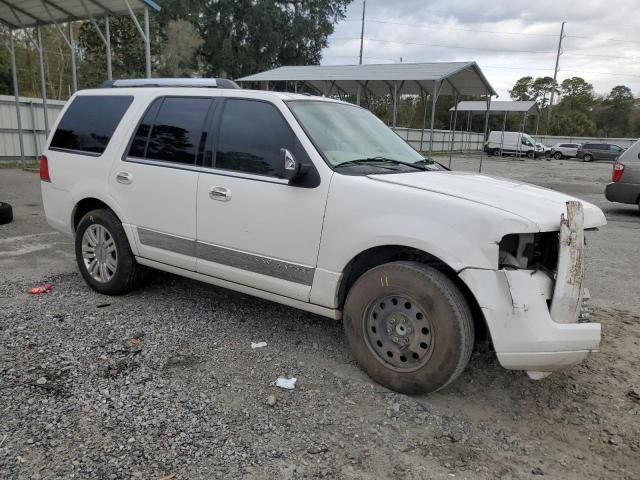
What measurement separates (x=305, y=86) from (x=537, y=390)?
1997cm

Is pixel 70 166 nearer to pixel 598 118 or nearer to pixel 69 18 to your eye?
pixel 69 18

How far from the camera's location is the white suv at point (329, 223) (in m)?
2.87

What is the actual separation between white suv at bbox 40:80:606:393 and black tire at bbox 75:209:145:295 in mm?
14

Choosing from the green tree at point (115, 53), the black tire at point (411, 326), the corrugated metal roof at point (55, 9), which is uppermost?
the green tree at point (115, 53)

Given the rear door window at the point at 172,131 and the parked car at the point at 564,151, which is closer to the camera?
the rear door window at the point at 172,131

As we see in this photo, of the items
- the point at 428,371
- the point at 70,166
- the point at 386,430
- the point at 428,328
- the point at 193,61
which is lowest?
the point at 386,430

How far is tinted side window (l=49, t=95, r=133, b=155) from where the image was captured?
4.66 metres

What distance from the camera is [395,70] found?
54.1 feet

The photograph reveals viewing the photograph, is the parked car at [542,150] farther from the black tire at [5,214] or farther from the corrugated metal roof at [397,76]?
the black tire at [5,214]

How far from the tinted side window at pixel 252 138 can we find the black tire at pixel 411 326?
1106mm

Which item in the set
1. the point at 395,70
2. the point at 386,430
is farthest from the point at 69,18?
the point at 386,430

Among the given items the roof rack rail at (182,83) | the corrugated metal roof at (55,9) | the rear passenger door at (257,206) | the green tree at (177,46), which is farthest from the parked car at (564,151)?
the rear passenger door at (257,206)

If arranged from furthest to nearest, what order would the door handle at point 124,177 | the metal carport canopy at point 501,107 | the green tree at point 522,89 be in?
1. the green tree at point 522,89
2. the metal carport canopy at point 501,107
3. the door handle at point 124,177

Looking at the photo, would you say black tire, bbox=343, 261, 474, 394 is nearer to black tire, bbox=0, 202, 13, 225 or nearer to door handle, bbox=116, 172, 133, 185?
door handle, bbox=116, 172, 133, 185
